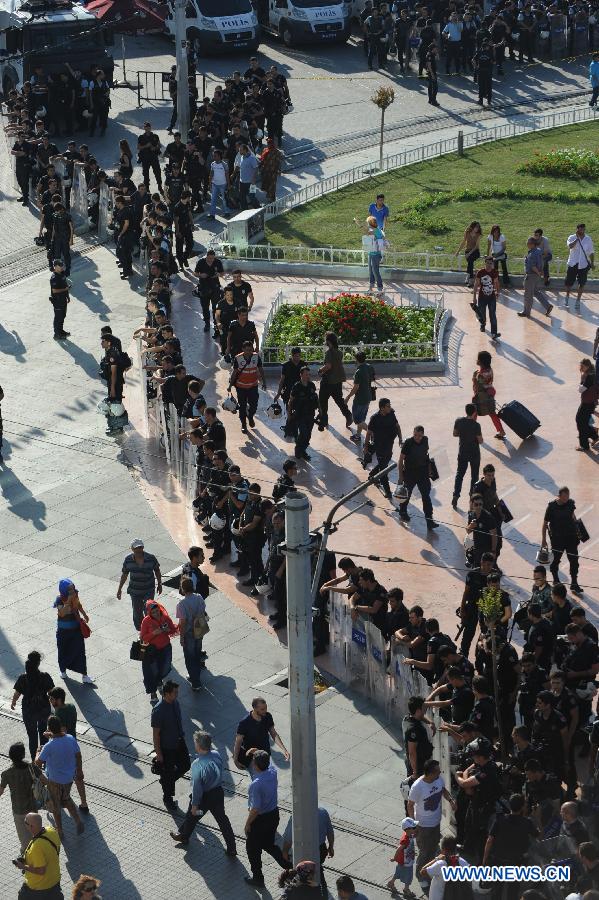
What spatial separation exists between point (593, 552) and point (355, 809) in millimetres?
5722

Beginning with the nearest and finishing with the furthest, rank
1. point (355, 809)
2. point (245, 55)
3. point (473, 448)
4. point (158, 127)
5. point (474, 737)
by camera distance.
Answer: point (474, 737) → point (355, 809) → point (473, 448) → point (158, 127) → point (245, 55)

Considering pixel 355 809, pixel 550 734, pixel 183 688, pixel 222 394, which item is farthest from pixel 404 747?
pixel 222 394

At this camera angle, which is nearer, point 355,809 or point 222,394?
point 355,809

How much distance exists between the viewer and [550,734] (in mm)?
14859

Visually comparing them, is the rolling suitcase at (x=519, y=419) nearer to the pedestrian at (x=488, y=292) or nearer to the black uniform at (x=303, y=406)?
the black uniform at (x=303, y=406)

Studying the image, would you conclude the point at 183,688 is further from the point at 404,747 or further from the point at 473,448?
the point at 473,448

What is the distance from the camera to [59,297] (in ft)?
89.5

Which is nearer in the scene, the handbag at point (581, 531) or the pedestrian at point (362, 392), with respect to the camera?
the handbag at point (581, 531)

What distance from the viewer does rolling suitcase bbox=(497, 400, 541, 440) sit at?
23.0 meters

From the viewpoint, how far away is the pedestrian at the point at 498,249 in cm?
2834

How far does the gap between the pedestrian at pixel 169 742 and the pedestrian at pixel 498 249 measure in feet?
46.6

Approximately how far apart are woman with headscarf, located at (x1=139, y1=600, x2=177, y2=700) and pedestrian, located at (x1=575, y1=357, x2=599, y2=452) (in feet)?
23.0

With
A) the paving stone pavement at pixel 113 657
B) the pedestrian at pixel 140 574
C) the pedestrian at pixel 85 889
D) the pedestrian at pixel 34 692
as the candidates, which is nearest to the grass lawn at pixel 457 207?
the paving stone pavement at pixel 113 657

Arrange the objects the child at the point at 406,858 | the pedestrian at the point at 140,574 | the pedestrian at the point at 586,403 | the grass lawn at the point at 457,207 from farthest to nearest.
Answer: the grass lawn at the point at 457,207, the pedestrian at the point at 586,403, the pedestrian at the point at 140,574, the child at the point at 406,858
